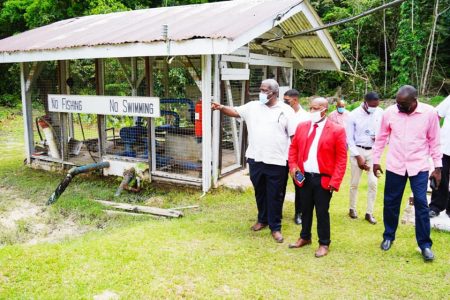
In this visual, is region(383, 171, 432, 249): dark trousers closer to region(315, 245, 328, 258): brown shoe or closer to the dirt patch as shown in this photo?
region(315, 245, 328, 258): brown shoe

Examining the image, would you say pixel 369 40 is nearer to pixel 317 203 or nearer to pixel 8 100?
pixel 8 100

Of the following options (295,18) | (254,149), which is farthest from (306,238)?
(295,18)

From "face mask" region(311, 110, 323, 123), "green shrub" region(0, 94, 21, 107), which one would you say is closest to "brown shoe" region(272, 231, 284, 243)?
"face mask" region(311, 110, 323, 123)

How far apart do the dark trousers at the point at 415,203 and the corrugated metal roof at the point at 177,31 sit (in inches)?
115

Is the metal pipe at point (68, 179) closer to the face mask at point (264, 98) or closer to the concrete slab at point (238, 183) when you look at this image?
the concrete slab at point (238, 183)

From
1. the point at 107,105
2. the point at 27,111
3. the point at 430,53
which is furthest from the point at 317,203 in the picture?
the point at 430,53

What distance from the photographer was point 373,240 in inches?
197

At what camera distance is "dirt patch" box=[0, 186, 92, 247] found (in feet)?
18.3

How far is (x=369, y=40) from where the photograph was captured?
70.1 feet

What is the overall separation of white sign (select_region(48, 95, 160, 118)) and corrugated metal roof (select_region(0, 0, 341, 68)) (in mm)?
828

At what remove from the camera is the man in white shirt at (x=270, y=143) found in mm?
4867

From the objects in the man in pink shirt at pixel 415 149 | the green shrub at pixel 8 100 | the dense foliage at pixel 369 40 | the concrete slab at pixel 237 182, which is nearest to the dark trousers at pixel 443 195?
the man in pink shirt at pixel 415 149

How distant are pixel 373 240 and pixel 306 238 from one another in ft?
2.91

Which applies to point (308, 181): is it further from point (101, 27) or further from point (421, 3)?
point (421, 3)
